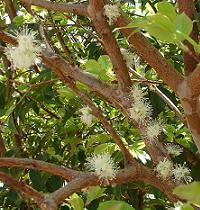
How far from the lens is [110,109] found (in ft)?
4.37

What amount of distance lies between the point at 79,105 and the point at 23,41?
404mm

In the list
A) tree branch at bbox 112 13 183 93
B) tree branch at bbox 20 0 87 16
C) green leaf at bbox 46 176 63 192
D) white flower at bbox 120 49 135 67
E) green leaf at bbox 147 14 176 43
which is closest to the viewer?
green leaf at bbox 147 14 176 43

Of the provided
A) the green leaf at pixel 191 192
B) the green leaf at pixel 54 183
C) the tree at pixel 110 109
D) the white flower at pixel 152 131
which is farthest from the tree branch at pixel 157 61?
the green leaf at pixel 54 183

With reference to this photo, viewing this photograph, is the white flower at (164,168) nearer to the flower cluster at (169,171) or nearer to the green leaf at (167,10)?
the flower cluster at (169,171)

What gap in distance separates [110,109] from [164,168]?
51 cm

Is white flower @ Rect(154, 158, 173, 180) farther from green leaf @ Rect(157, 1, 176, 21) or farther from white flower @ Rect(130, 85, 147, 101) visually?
green leaf @ Rect(157, 1, 176, 21)

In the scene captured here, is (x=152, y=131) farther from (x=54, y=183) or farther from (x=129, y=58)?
(x=54, y=183)

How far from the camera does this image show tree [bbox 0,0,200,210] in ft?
2.29

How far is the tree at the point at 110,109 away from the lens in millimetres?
699

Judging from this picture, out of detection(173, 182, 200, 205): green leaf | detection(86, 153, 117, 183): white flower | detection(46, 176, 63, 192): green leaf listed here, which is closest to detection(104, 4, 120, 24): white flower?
detection(86, 153, 117, 183): white flower

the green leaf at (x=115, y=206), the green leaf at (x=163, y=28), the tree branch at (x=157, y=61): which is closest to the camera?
the green leaf at (x=163, y=28)

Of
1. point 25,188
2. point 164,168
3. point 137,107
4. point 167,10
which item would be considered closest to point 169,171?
point 164,168

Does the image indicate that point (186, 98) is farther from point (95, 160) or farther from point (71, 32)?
point (71, 32)

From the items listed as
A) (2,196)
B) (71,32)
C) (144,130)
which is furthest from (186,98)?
(71,32)
